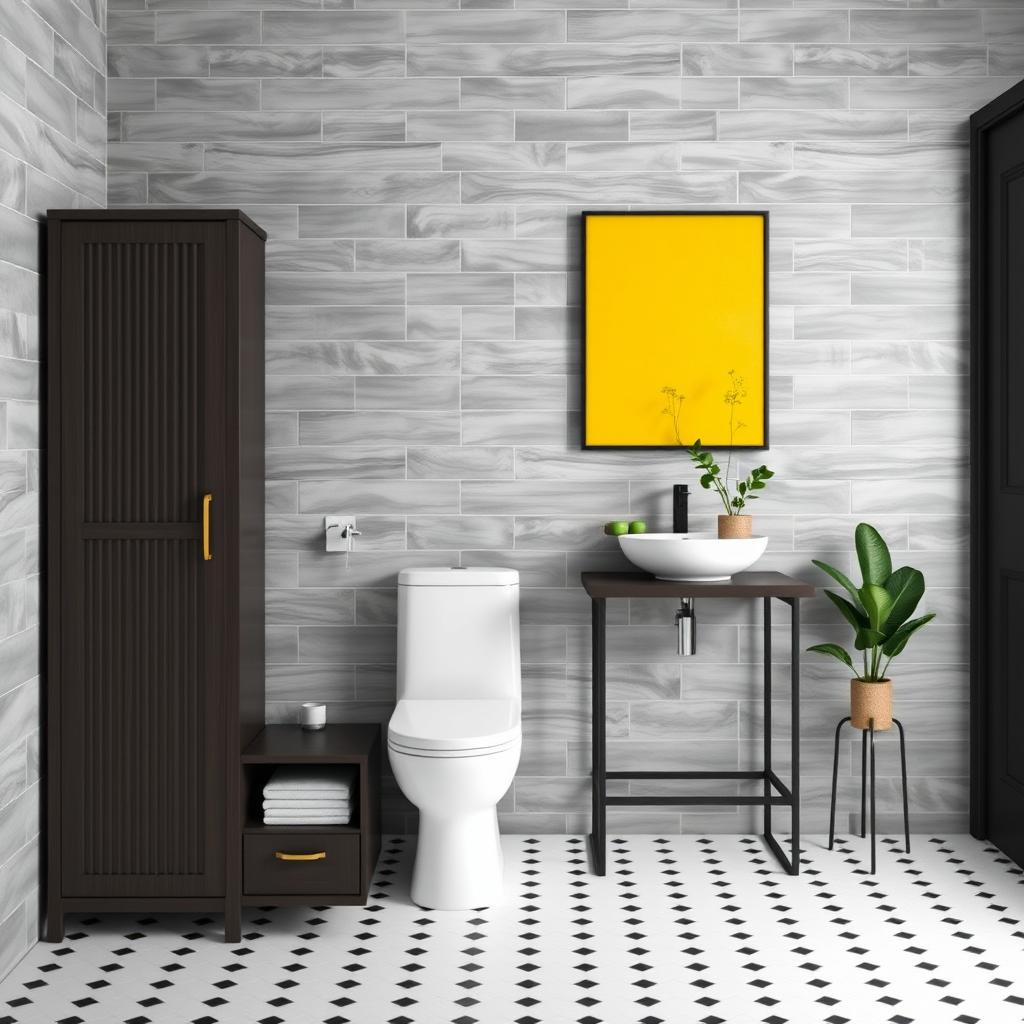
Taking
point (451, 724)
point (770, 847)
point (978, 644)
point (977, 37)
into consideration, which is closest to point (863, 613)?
point (978, 644)

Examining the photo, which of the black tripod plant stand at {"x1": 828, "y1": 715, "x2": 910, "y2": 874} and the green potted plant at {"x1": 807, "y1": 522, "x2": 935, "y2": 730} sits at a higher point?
the green potted plant at {"x1": 807, "y1": 522, "x2": 935, "y2": 730}

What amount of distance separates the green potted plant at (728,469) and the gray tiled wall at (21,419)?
1905 mm

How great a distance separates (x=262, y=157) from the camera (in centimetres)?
360

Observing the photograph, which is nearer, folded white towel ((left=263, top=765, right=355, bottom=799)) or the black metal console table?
folded white towel ((left=263, top=765, right=355, bottom=799))

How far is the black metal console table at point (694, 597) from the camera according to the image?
3189mm

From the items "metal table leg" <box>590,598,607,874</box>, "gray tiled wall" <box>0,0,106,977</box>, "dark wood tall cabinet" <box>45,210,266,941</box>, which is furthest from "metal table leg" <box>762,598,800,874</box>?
"gray tiled wall" <box>0,0,106,977</box>

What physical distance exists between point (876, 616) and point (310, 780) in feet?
5.70

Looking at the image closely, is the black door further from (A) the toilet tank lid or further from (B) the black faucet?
(A) the toilet tank lid

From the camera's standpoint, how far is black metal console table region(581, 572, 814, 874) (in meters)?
3.19

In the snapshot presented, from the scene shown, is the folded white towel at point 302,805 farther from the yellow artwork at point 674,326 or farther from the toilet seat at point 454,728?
the yellow artwork at point 674,326

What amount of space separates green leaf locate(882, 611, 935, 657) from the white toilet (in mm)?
1149

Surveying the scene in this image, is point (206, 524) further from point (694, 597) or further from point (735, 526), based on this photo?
point (735, 526)

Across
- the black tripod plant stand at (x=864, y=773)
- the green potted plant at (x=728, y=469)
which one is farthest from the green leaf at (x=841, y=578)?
the black tripod plant stand at (x=864, y=773)

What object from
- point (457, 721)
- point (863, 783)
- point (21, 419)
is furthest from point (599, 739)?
point (21, 419)
